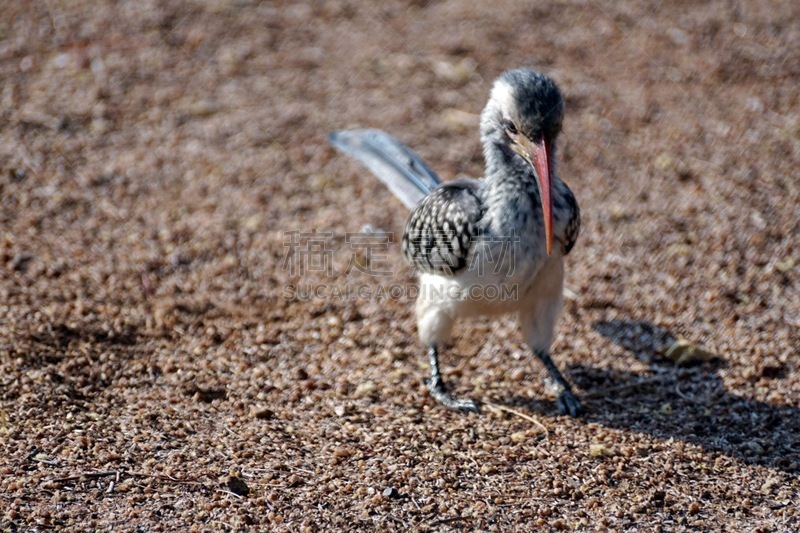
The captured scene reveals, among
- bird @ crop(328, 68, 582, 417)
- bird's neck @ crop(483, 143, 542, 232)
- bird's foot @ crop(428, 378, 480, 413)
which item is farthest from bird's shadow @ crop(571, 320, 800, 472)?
bird's neck @ crop(483, 143, 542, 232)

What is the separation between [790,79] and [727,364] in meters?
3.26

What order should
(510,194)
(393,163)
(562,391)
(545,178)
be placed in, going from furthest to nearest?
(393,163), (562,391), (510,194), (545,178)

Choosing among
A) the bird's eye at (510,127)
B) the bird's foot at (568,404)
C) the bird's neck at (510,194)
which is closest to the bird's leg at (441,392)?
the bird's foot at (568,404)

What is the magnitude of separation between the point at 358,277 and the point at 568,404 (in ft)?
5.29

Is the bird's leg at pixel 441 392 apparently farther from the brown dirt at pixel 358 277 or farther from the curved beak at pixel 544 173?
the curved beak at pixel 544 173

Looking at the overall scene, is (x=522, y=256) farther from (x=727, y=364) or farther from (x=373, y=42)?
(x=373, y=42)

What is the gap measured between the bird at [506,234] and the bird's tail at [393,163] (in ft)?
2.00

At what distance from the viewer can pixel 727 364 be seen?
4215 millimetres

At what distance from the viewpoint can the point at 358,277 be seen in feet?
16.7

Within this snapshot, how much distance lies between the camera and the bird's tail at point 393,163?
4859 mm

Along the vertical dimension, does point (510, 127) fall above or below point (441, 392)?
above

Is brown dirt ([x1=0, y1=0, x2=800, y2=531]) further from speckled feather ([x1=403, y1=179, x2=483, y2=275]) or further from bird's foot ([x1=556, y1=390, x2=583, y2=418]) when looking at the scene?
speckled feather ([x1=403, y1=179, x2=483, y2=275])

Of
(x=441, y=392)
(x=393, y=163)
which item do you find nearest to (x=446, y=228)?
(x=441, y=392)

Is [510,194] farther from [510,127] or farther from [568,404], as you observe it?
[568,404]
